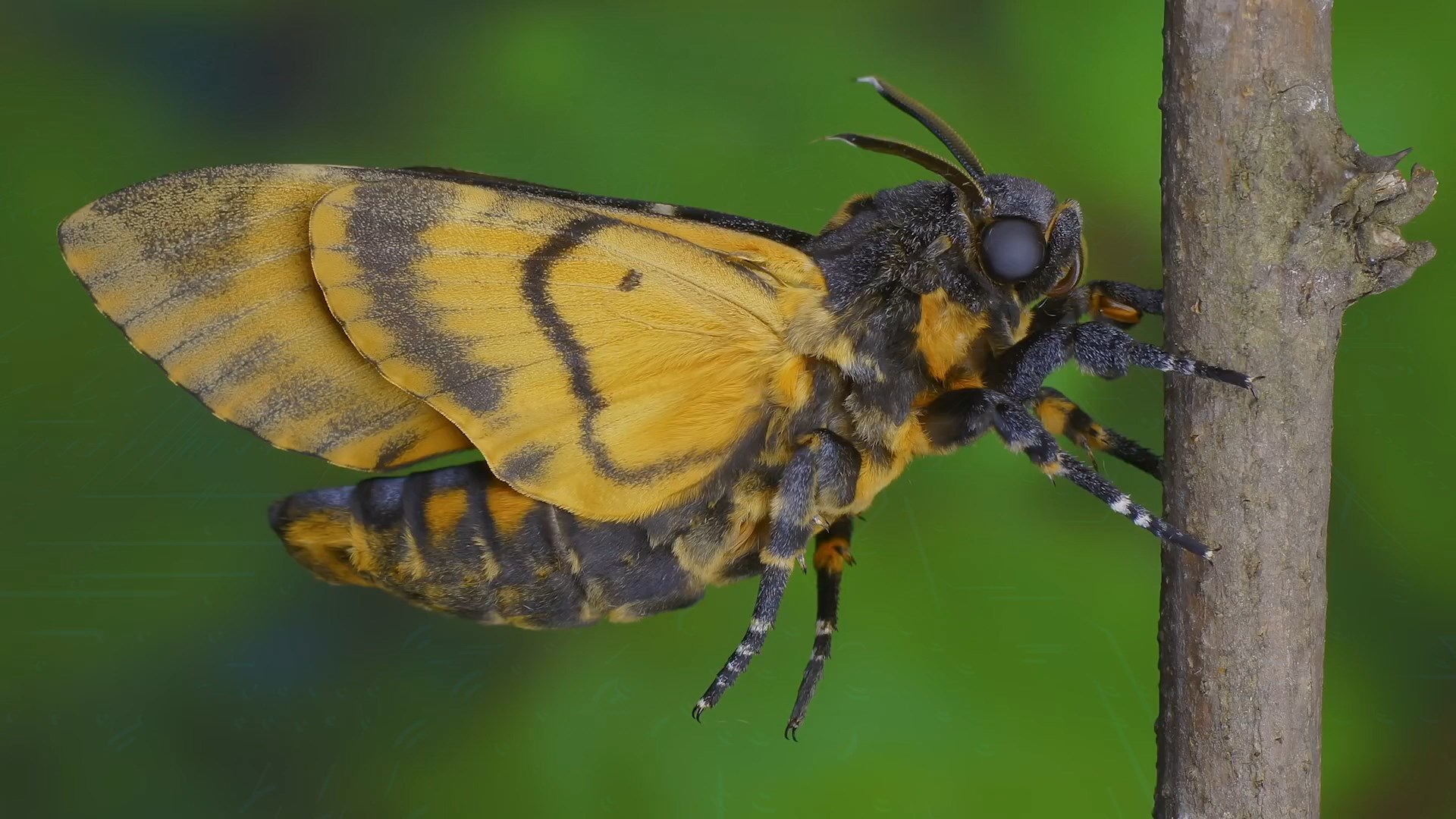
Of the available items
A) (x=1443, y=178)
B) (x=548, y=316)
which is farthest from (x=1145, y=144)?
(x=548, y=316)

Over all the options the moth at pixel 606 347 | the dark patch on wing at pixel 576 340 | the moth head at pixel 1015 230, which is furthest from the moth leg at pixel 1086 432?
the dark patch on wing at pixel 576 340

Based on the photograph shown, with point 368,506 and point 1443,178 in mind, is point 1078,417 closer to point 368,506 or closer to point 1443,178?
point 1443,178

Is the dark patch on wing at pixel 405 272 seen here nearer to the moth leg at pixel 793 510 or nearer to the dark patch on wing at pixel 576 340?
the dark patch on wing at pixel 576 340

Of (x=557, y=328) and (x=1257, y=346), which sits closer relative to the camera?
(x=1257, y=346)

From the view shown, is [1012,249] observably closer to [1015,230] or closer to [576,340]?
[1015,230]

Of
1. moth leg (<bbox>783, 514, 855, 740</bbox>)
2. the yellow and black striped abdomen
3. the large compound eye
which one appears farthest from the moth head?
the yellow and black striped abdomen

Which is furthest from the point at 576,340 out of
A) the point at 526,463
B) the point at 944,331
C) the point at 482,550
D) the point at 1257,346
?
the point at 1257,346
